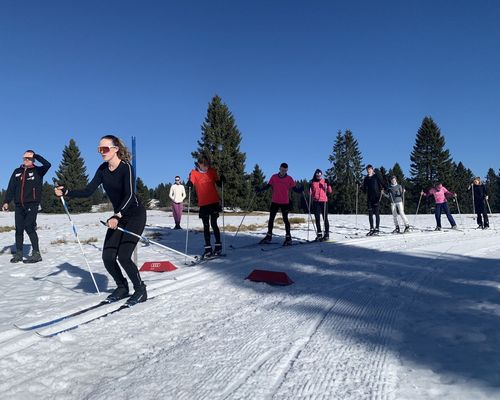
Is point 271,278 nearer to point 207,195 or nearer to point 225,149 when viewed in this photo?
point 207,195

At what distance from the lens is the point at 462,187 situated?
71062 millimetres

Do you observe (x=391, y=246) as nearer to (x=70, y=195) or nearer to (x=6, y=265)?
(x=70, y=195)

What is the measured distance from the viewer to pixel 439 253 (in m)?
8.57

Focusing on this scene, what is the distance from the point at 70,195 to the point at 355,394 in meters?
4.18

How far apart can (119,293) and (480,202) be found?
15.9 m

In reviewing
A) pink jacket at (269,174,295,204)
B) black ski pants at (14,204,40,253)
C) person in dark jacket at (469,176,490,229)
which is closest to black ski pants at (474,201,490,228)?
person in dark jacket at (469,176,490,229)

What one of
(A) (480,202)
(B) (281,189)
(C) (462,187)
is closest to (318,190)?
(B) (281,189)

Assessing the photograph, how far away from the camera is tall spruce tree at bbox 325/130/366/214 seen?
58.4m

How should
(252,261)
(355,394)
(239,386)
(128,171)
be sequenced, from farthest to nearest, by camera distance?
1. (252,261)
2. (128,171)
3. (239,386)
4. (355,394)

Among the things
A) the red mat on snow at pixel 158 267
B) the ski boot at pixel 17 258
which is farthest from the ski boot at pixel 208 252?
the ski boot at pixel 17 258

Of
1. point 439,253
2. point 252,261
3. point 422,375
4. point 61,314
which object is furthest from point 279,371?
point 439,253

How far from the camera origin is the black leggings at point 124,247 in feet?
15.5

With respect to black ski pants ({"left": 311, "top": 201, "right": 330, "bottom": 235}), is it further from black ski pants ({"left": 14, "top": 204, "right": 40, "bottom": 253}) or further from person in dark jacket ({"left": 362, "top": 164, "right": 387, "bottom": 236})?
black ski pants ({"left": 14, "top": 204, "right": 40, "bottom": 253})

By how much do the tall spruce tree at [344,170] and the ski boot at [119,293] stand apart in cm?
5486
